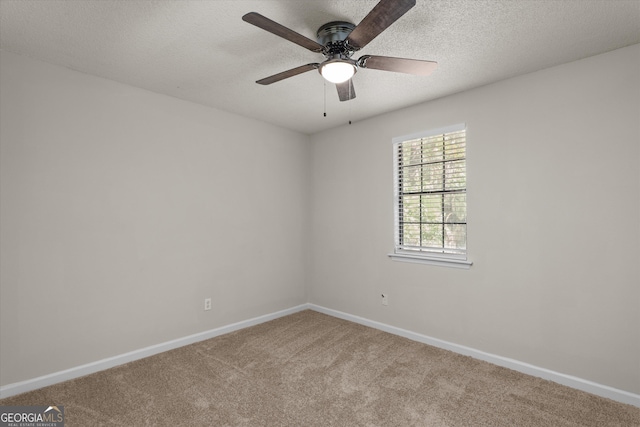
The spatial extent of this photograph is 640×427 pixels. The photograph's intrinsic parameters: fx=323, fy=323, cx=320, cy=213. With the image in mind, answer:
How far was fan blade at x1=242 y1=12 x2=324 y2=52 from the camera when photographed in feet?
4.95

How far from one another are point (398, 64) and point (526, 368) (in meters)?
2.65

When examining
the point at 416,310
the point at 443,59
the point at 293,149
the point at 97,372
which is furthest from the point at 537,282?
the point at 97,372

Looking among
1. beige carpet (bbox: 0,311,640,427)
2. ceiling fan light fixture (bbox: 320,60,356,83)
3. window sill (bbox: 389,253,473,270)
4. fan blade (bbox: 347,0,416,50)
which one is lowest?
beige carpet (bbox: 0,311,640,427)

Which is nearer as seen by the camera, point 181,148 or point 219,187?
point 181,148

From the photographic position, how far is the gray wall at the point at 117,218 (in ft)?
8.00

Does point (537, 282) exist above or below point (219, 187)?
below

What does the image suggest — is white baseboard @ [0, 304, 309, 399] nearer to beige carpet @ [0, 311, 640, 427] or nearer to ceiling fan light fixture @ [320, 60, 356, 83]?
beige carpet @ [0, 311, 640, 427]

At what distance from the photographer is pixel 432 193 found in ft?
11.2

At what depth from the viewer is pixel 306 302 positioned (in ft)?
15.3

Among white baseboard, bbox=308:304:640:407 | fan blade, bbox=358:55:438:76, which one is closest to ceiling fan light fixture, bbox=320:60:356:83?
fan blade, bbox=358:55:438:76

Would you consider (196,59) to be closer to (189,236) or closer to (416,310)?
(189,236)

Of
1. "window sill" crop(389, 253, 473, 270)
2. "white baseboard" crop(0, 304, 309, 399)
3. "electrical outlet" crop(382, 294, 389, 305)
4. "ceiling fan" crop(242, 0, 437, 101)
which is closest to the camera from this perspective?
"ceiling fan" crop(242, 0, 437, 101)

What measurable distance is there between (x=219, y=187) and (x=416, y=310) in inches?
101

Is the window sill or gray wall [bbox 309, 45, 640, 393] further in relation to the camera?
the window sill
